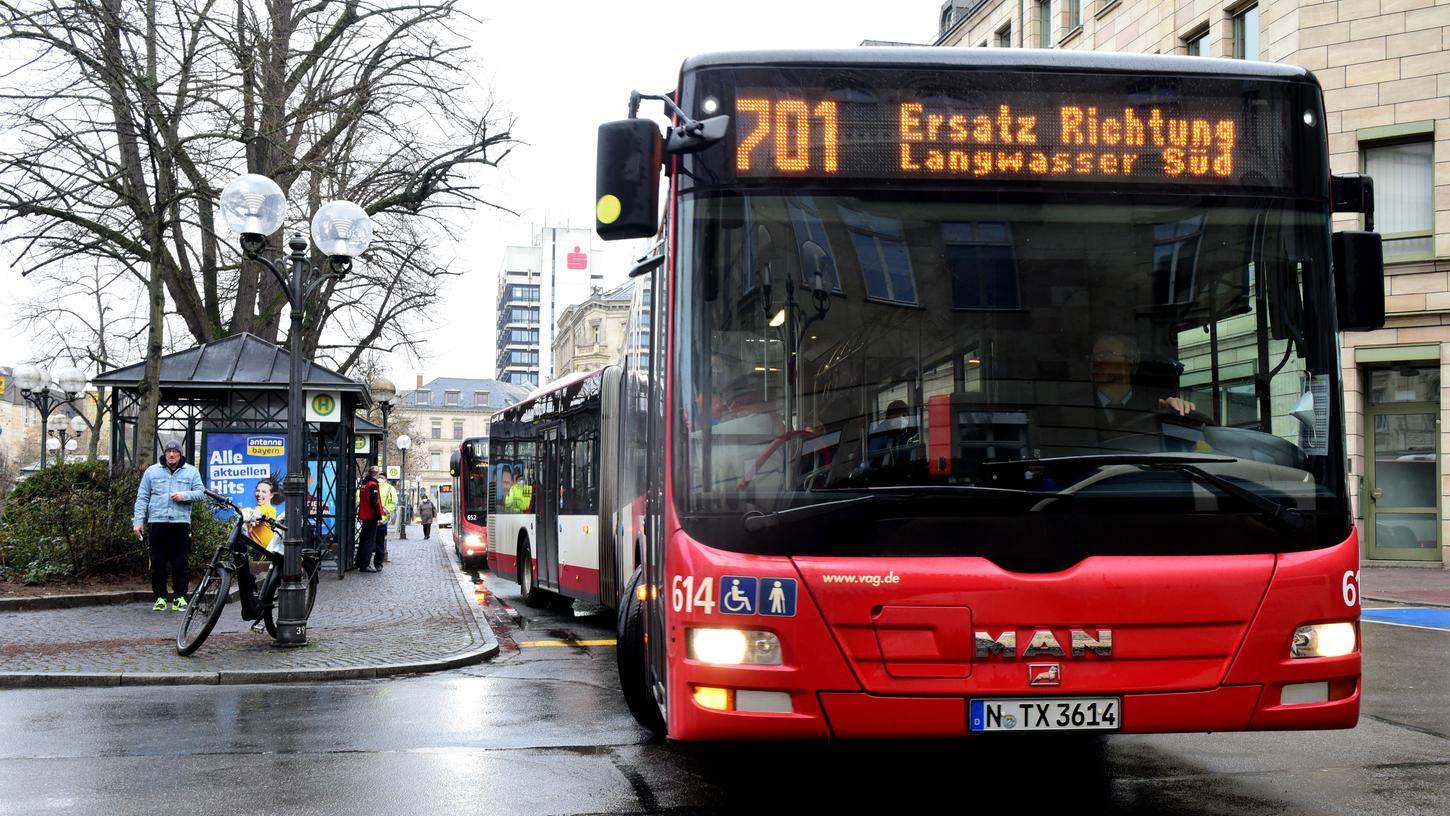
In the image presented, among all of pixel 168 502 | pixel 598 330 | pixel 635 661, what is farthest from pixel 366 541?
pixel 598 330

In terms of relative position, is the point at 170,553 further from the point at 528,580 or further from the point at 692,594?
the point at 692,594

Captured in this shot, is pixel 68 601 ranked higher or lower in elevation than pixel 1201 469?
lower

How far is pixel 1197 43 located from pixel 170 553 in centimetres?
2383

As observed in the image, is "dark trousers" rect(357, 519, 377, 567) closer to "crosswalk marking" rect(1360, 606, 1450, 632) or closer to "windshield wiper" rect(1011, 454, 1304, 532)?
"crosswalk marking" rect(1360, 606, 1450, 632)

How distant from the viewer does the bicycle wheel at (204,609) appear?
11252mm

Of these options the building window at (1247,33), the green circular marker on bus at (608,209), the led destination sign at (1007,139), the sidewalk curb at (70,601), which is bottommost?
the sidewalk curb at (70,601)

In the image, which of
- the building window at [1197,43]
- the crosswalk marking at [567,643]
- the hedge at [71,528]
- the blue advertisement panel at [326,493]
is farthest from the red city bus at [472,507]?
the building window at [1197,43]

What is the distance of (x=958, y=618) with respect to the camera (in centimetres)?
502

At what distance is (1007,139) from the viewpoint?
17.7ft

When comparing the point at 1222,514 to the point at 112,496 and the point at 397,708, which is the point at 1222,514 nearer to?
the point at 397,708

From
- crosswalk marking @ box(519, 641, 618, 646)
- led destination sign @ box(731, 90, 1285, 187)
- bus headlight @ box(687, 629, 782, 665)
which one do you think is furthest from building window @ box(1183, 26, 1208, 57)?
bus headlight @ box(687, 629, 782, 665)

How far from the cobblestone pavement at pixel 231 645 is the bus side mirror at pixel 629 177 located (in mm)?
6374

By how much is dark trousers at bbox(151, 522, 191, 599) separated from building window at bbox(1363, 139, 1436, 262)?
64.3ft

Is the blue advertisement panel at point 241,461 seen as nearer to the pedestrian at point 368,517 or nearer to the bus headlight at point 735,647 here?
the pedestrian at point 368,517
